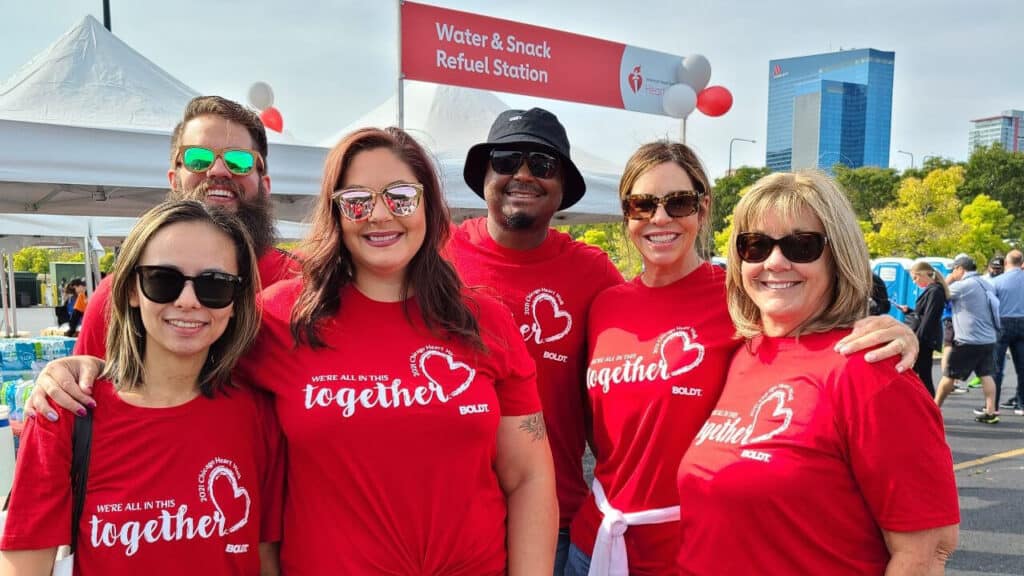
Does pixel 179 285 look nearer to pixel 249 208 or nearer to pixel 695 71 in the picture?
pixel 249 208

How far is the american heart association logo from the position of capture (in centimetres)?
242

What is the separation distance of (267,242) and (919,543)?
2082mm

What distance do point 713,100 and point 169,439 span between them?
7.91 m

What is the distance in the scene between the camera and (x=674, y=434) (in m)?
1.98

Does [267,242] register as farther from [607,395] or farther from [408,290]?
[607,395]

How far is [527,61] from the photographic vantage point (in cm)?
670

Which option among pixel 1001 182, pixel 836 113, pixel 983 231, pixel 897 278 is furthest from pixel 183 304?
pixel 836 113

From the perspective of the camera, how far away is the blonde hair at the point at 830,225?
1771mm

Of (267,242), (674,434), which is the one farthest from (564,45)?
(674,434)

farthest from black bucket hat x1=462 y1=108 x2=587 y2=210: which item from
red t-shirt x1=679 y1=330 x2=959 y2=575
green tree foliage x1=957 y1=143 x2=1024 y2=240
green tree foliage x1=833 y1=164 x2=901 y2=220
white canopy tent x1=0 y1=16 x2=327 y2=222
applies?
green tree foliage x1=833 y1=164 x2=901 y2=220

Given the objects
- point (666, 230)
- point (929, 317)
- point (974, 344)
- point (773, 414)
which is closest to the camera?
point (773, 414)

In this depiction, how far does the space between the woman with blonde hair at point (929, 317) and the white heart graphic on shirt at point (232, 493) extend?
8.18m

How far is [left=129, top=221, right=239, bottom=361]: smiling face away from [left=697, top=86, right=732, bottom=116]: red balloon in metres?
7.55

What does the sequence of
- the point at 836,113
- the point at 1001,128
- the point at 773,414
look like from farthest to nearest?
the point at 1001,128 → the point at 836,113 → the point at 773,414
